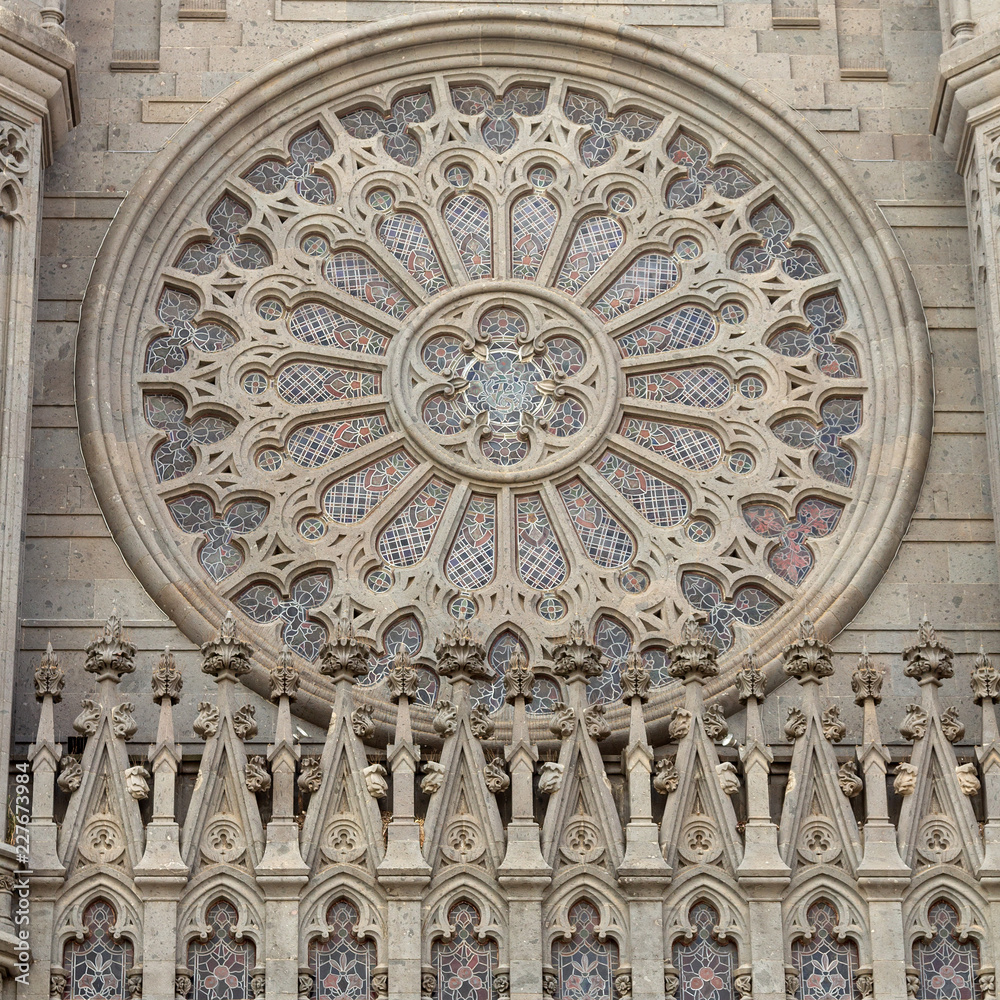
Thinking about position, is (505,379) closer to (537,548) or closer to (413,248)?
(413,248)

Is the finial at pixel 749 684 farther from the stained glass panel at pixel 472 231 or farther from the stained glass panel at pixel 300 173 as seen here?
the stained glass panel at pixel 300 173

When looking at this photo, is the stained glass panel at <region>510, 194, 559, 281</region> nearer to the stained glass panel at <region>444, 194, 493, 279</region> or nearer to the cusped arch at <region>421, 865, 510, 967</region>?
the stained glass panel at <region>444, 194, 493, 279</region>

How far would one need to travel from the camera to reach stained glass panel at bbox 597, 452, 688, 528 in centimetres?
2248

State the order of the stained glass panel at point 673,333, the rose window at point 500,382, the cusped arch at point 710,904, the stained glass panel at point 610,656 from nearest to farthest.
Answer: the cusped arch at point 710,904 < the stained glass panel at point 610,656 < the rose window at point 500,382 < the stained glass panel at point 673,333

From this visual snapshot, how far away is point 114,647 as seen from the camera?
20234 mm

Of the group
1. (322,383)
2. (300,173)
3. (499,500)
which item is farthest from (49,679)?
(300,173)

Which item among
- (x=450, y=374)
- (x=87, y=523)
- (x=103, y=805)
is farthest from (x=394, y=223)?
(x=103, y=805)

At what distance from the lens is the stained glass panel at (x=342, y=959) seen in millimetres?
19359

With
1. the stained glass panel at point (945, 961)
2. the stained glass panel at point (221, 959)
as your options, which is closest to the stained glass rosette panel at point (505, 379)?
the stained glass panel at point (221, 959)

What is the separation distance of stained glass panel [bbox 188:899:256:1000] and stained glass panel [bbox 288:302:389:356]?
538 cm

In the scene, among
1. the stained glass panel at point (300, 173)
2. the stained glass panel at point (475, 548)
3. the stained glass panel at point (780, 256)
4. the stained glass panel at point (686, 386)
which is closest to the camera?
the stained glass panel at point (475, 548)

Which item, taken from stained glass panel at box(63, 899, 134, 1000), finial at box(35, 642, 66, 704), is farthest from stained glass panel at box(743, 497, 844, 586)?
stained glass panel at box(63, 899, 134, 1000)

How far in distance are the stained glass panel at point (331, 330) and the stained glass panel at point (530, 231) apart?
130 cm

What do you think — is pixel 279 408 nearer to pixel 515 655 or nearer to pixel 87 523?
pixel 87 523
